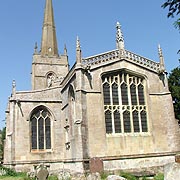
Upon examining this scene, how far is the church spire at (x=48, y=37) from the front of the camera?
1754 inches

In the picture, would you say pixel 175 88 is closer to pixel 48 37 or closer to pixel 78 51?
pixel 78 51

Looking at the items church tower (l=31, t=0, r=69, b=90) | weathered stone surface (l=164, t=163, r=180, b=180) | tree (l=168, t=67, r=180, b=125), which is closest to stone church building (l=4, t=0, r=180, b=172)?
tree (l=168, t=67, r=180, b=125)

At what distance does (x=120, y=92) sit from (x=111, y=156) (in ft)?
16.2

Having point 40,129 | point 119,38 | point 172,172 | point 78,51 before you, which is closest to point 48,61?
point 40,129

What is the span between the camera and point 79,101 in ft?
64.0

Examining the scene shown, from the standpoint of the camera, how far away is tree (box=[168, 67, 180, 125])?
27766 mm

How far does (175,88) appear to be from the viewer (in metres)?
28.0

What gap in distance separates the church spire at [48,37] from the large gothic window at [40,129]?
2123 centimetres

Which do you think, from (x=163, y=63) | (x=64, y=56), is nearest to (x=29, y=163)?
(x=163, y=63)

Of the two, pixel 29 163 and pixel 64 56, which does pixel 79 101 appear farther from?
pixel 64 56

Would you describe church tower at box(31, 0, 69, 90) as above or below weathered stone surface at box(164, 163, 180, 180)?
above

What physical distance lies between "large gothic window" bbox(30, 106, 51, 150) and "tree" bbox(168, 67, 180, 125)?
42.9ft

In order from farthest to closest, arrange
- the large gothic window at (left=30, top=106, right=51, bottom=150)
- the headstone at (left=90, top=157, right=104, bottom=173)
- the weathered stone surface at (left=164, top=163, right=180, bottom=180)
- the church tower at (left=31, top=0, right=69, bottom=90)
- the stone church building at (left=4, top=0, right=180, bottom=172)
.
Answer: the church tower at (left=31, top=0, right=69, bottom=90)
the large gothic window at (left=30, top=106, right=51, bottom=150)
the stone church building at (left=4, top=0, right=180, bottom=172)
the headstone at (left=90, top=157, right=104, bottom=173)
the weathered stone surface at (left=164, top=163, right=180, bottom=180)

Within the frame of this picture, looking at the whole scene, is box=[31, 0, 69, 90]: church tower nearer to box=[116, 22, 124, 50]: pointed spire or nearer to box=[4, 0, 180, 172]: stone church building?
box=[4, 0, 180, 172]: stone church building
